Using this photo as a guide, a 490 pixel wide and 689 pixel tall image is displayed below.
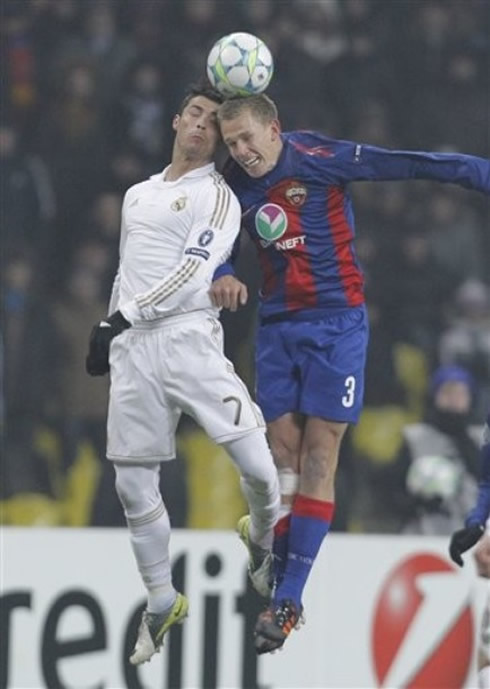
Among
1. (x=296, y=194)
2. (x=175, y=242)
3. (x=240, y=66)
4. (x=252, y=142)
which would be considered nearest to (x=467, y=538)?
(x=296, y=194)

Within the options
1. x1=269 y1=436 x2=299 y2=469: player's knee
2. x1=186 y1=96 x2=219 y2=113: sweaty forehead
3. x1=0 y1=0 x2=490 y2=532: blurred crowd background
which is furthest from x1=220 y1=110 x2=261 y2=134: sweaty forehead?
x1=0 y1=0 x2=490 y2=532: blurred crowd background

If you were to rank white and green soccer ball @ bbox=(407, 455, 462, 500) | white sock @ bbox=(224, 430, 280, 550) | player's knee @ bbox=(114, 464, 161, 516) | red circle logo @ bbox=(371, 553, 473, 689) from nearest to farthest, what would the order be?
1. white sock @ bbox=(224, 430, 280, 550)
2. player's knee @ bbox=(114, 464, 161, 516)
3. red circle logo @ bbox=(371, 553, 473, 689)
4. white and green soccer ball @ bbox=(407, 455, 462, 500)

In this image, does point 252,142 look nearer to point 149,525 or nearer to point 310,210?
point 310,210

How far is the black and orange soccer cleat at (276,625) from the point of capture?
7.61 meters

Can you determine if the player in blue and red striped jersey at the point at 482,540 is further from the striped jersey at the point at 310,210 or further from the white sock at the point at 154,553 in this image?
the white sock at the point at 154,553

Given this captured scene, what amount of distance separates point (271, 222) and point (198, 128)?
1.36 feet

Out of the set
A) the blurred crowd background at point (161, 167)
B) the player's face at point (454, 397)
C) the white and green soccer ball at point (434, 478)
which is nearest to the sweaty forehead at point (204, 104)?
the blurred crowd background at point (161, 167)

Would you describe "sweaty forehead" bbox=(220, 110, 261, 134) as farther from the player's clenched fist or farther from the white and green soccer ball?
the white and green soccer ball

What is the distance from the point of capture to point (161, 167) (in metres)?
12.1

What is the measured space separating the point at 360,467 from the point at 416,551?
80 cm

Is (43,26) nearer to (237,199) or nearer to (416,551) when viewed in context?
(416,551)

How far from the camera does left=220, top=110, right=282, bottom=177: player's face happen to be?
750 centimetres

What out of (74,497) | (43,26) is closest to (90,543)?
(74,497)

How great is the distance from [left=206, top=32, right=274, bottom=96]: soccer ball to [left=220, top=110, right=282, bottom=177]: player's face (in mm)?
96
